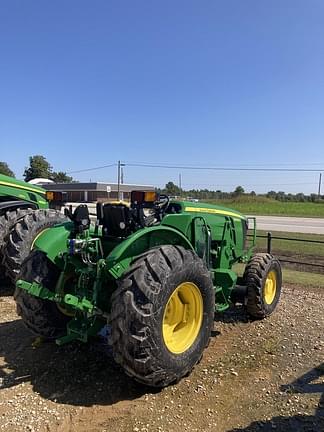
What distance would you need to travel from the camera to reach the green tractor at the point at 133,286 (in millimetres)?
3473

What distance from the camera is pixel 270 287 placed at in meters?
6.28

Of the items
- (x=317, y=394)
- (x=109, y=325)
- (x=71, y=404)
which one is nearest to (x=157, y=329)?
(x=109, y=325)

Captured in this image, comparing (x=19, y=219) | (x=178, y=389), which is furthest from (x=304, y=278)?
(x=19, y=219)

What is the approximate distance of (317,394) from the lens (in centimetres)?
376

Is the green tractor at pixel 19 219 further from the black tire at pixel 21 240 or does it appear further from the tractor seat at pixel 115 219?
the tractor seat at pixel 115 219

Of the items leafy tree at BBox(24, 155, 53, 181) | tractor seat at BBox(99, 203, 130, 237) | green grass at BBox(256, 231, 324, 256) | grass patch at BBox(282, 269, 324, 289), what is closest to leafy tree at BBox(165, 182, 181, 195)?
tractor seat at BBox(99, 203, 130, 237)

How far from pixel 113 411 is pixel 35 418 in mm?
635

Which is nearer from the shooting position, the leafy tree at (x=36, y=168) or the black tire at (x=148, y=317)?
the black tire at (x=148, y=317)

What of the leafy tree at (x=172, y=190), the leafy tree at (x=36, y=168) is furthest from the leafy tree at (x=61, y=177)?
the leafy tree at (x=172, y=190)

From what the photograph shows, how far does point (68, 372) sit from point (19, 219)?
354cm

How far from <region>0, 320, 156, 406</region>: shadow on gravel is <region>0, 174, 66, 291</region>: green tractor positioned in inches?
61.3

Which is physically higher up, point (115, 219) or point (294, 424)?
point (115, 219)

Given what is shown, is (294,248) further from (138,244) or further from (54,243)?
(54,243)

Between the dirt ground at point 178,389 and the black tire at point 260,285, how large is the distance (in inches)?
16.9
